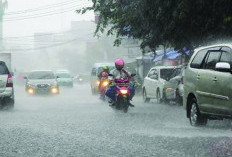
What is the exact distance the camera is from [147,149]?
408 inches

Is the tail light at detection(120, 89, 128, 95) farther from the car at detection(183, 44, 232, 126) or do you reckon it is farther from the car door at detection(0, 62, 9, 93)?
the car at detection(183, 44, 232, 126)

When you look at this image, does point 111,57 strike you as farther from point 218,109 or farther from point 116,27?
point 218,109

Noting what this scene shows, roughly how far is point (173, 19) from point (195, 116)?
26.8 ft

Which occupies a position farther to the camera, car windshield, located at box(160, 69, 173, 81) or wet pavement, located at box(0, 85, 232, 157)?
car windshield, located at box(160, 69, 173, 81)

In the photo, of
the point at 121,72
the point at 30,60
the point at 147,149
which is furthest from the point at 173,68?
the point at 30,60

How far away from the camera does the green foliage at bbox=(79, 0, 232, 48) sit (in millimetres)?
21047

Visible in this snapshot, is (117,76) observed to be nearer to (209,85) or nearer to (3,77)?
(3,77)

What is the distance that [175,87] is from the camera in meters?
24.1

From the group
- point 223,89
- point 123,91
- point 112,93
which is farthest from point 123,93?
point 223,89

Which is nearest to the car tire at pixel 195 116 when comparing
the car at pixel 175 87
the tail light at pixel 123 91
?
the tail light at pixel 123 91

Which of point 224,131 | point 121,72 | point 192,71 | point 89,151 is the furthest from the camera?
point 121,72

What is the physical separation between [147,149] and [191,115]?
185 inches

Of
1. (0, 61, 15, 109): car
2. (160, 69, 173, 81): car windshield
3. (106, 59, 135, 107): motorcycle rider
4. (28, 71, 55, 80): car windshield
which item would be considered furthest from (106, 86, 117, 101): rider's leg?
(28, 71, 55, 80): car windshield

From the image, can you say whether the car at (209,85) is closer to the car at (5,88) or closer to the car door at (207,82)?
the car door at (207,82)
